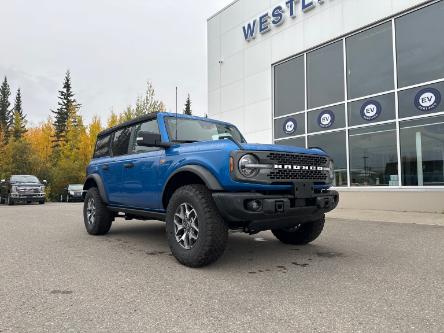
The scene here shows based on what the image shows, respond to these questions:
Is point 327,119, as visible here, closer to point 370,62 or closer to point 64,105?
point 370,62

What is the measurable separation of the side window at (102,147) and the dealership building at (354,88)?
8.52 metres

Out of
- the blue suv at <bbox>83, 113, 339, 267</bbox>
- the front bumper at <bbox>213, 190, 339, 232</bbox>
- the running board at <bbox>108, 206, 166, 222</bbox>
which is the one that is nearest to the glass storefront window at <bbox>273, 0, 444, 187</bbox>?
the blue suv at <bbox>83, 113, 339, 267</bbox>

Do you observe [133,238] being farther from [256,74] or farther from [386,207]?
[256,74]

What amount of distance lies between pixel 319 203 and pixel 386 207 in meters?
7.86

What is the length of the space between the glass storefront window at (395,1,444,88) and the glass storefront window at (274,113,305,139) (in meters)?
3.96

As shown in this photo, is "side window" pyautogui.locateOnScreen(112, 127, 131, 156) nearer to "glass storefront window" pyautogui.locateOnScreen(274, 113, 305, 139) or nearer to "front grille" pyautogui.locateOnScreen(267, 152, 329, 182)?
"front grille" pyautogui.locateOnScreen(267, 152, 329, 182)

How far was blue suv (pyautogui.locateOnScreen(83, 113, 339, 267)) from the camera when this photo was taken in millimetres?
3990

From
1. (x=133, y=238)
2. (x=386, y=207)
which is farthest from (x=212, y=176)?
(x=386, y=207)

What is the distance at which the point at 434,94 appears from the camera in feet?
34.8

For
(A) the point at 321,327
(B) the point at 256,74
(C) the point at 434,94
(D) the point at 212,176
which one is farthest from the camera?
(B) the point at 256,74

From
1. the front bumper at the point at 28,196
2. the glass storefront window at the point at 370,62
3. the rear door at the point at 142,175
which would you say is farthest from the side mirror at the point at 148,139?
the front bumper at the point at 28,196

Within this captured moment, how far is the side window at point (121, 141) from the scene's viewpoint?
239 inches

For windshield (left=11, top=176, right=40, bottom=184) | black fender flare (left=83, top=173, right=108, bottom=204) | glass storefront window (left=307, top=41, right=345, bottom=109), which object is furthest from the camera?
windshield (left=11, top=176, right=40, bottom=184)

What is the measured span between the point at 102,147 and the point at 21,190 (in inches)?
607
